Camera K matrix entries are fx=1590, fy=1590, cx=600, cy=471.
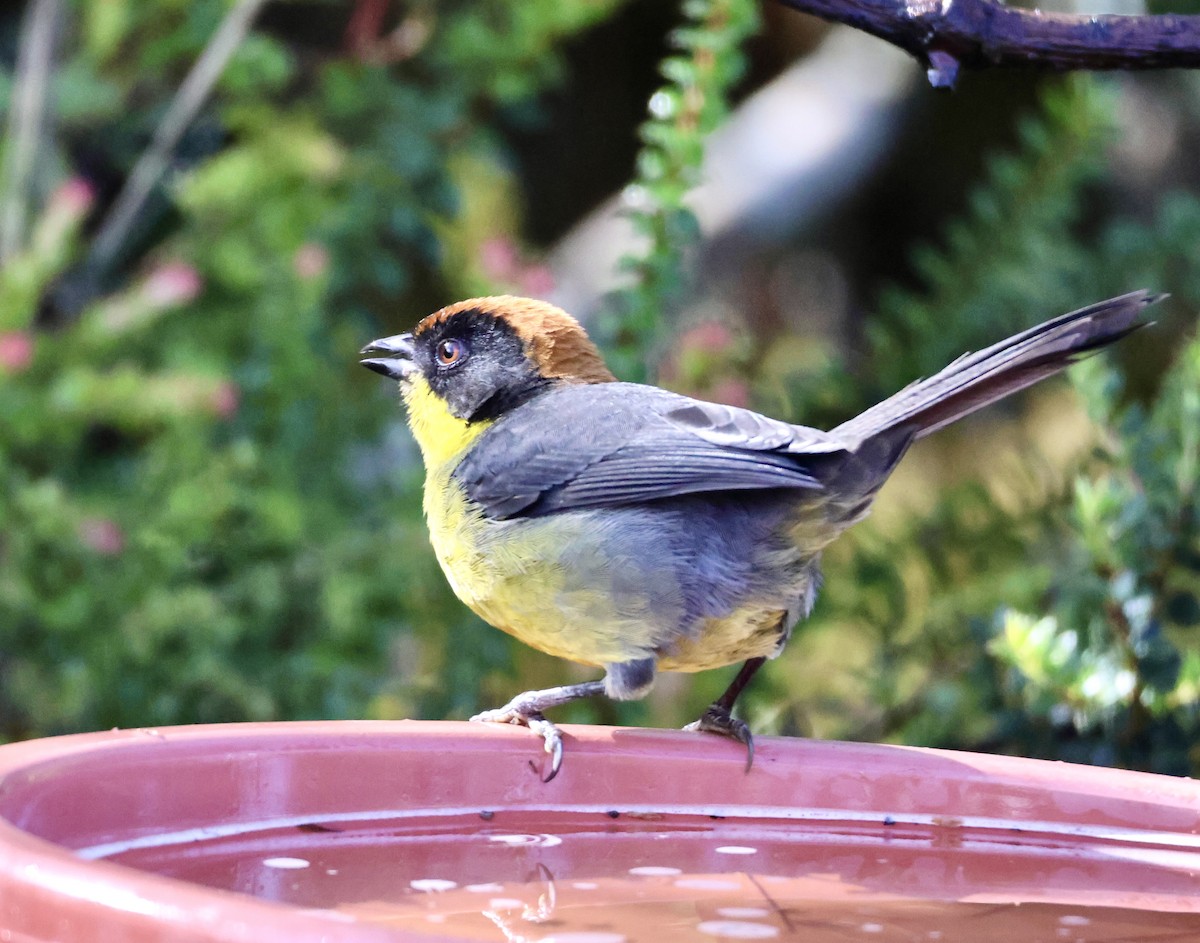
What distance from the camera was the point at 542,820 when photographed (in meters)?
2.49

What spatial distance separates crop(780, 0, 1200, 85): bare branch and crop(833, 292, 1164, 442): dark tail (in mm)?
443

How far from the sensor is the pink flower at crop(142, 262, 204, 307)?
4.77 m

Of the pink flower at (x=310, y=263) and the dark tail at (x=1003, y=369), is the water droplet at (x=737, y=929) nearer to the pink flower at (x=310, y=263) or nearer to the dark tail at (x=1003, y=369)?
the dark tail at (x=1003, y=369)

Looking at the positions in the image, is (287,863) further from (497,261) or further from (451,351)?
(497,261)

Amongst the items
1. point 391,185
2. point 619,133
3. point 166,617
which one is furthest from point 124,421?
point 619,133

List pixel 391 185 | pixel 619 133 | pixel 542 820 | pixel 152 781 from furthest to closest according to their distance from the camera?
pixel 619 133 → pixel 391 185 → pixel 542 820 → pixel 152 781

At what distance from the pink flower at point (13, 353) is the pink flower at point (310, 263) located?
0.83 meters

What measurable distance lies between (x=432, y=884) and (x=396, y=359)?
1.82 meters

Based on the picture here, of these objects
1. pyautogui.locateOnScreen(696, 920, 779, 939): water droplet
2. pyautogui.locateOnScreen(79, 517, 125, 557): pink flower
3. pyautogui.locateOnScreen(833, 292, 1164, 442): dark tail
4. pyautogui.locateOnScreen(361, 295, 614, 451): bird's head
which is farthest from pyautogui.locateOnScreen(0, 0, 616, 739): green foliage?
pyautogui.locateOnScreen(696, 920, 779, 939): water droplet

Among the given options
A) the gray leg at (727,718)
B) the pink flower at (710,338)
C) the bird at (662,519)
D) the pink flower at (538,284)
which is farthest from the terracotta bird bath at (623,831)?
the pink flower at (538,284)

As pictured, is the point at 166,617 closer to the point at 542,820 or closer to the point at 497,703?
the point at 497,703

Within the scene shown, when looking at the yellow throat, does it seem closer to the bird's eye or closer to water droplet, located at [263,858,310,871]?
the bird's eye

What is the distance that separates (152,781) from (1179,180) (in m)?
6.82

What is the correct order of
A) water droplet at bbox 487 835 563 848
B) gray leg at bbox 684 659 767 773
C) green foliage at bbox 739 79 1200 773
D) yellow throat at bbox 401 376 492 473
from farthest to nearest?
green foliage at bbox 739 79 1200 773 → yellow throat at bbox 401 376 492 473 → gray leg at bbox 684 659 767 773 → water droplet at bbox 487 835 563 848
